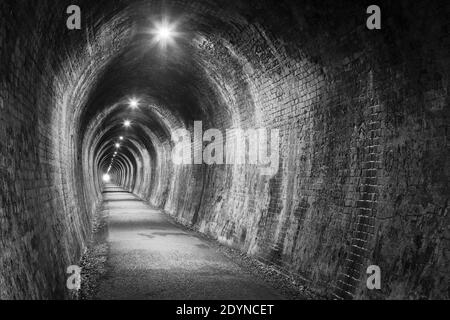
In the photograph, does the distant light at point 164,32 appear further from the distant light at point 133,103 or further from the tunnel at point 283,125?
the distant light at point 133,103

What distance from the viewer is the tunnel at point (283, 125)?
16.3 feet

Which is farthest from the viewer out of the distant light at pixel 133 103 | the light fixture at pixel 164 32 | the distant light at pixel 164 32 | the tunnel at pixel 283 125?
the distant light at pixel 133 103

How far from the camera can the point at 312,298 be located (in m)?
6.67

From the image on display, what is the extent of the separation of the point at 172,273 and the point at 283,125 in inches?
145

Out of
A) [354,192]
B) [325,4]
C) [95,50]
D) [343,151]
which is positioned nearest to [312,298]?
[354,192]

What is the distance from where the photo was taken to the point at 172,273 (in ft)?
25.5

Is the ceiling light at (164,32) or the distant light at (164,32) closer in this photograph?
→ the ceiling light at (164,32)

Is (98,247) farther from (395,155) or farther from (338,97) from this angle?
(395,155)

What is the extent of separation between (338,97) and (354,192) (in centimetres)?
160

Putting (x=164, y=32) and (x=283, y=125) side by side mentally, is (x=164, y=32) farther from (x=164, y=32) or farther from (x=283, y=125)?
(x=283, y=125)

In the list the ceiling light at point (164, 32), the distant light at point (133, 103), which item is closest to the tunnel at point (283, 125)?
the ceiling light at point (164, 32)

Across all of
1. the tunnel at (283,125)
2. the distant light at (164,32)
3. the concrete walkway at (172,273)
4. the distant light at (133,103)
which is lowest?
the concrete walkway at (172,273)

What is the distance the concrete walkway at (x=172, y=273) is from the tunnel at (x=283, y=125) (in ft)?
1.00

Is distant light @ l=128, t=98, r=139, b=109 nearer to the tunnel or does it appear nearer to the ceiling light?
the tunnel
